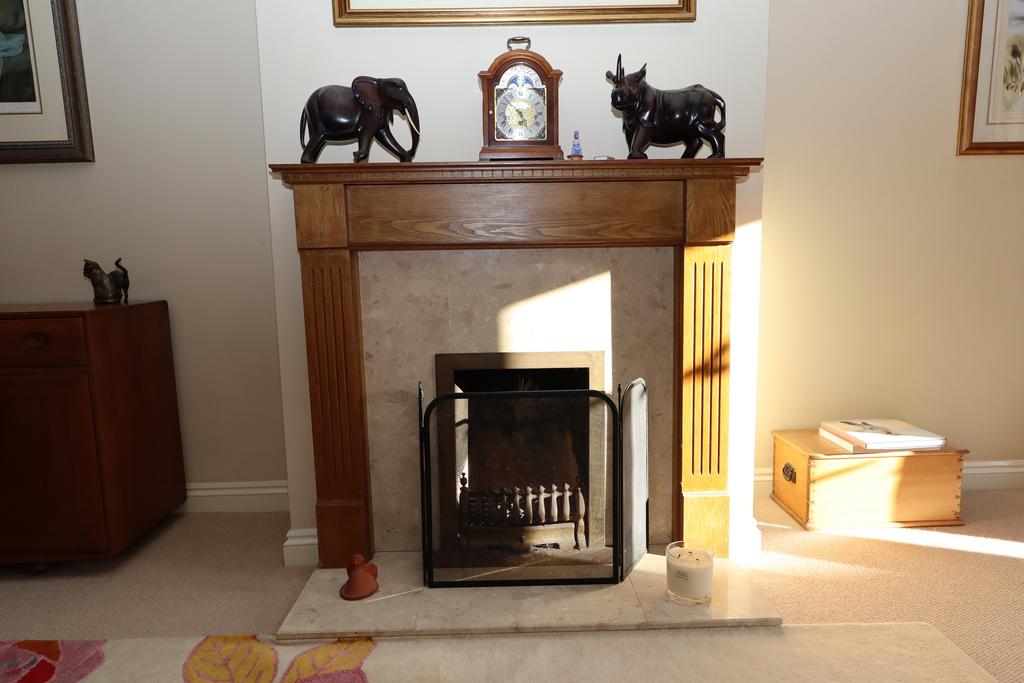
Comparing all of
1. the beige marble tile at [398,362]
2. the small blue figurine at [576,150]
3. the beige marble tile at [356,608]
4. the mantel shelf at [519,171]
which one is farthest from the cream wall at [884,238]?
the beige marble tile at [356,608]

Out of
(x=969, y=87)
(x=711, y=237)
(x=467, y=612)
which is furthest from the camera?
(x=969, y=87)

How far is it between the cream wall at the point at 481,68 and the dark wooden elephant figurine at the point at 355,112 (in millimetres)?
170

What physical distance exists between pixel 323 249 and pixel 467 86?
69 cm

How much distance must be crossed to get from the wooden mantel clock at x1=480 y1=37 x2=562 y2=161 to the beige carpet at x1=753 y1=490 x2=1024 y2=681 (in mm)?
1479

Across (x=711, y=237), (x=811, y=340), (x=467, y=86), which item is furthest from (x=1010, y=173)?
(x=467, y=86)

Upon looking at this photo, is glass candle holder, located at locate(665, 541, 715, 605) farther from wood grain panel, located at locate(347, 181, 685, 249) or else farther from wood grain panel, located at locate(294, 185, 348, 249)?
wood grain panel, located at locate(294, 185, 348, 249)

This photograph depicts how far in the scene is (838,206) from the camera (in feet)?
8.35

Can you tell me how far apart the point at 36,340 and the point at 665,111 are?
6.65ft

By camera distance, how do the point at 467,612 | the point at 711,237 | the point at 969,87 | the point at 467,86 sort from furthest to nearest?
the point at 969,87 → the point at 467,86 → the point at 711,237 → the point at 467,612

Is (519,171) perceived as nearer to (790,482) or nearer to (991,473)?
(790,482)

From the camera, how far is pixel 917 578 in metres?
1.97

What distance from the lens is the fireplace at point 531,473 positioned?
188 centimetres

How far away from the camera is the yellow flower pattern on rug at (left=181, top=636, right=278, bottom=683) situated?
1556 mm

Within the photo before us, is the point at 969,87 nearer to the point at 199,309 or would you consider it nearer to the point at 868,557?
the point at 868,557
